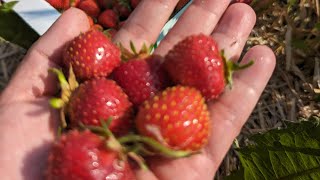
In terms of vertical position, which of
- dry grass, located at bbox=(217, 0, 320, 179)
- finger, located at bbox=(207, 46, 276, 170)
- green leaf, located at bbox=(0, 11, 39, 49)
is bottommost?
dry grass, located at bbox=(217, 0, 320, 179)

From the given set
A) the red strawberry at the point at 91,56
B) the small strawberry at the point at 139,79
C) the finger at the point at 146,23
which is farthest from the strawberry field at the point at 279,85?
the red strawberry at the point at 91,56

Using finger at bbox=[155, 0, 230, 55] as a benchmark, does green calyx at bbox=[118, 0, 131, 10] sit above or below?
below

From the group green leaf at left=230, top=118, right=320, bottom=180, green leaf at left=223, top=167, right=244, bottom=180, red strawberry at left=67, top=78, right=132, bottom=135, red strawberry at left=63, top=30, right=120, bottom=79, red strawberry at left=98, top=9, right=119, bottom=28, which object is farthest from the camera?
red strawberry at left=98, top=9, right=119, bottom=28

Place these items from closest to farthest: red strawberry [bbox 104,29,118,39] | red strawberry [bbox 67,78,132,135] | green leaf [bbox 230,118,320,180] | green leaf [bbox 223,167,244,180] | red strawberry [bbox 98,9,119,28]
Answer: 1. red strawberry [bbox 67,78,132,135]
2. green leaf [bbox 230,118,320,180]
3. green leaf [bbox 223,167,244,180]
4. red strawberry [bbox 104,29,118,39]
5. red strawberry [bbox 98,9,119,28]

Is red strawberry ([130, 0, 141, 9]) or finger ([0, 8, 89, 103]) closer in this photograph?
finger ([0, 8, 89, 103])

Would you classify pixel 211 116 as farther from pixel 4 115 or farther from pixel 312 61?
pixel 312 61

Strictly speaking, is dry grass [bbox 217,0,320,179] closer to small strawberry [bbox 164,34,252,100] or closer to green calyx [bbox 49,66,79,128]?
small strawberry [bbox 164,34,252,100]

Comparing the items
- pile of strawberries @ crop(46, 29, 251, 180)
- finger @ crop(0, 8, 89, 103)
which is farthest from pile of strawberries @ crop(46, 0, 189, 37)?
pile of strawberries @ crop(46, 29, 251, 180)
